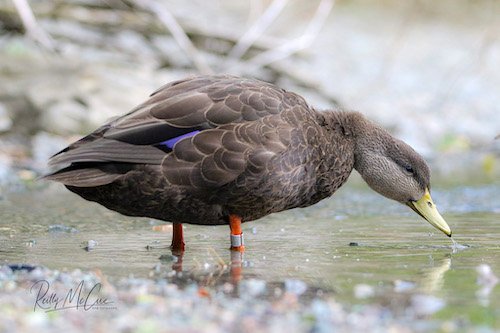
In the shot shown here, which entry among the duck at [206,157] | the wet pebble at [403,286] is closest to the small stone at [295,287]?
the wet pebble at [403,286]

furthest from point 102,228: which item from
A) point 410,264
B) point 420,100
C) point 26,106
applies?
point 420,100

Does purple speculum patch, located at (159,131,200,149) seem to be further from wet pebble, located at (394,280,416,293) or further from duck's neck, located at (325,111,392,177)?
wet pebble, located at (394,280,416,293)

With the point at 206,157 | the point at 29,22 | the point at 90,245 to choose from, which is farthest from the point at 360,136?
the point at 29,22

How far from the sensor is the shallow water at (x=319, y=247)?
4199mm

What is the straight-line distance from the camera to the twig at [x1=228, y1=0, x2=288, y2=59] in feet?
32.3

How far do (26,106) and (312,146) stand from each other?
6080 millimetres

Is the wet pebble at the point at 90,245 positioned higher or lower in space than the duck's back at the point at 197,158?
lower

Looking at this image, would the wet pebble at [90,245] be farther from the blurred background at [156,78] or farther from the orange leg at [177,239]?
the blurred background at [156,78]

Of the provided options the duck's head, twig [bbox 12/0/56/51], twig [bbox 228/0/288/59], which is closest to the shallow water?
the duck's head

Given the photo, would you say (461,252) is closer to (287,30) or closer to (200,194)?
(200,194)

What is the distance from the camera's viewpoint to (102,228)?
6.51 m
